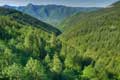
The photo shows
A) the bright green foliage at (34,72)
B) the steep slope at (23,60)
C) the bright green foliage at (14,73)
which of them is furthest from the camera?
the bright green foliage at (34,72)

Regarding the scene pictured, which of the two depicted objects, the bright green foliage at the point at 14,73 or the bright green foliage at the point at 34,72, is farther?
Result: the bright green foliage at the point at 34,72

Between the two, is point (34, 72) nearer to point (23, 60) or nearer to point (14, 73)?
point (14, 73)

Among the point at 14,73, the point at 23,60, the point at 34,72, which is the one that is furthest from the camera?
the point at 23,60

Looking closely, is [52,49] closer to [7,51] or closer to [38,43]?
[38,43]

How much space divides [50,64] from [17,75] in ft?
146

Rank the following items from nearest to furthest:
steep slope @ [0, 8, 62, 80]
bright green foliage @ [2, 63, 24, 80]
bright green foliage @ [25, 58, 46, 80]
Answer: bright green foliage @ [2, 63, 24, 80] → steep slope @ [0, 8, 62, 80] → bright green foliage @ [25, 58, 46, 80]

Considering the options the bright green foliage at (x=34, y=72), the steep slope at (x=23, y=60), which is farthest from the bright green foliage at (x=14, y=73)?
the bright green foliage at (x=34, y=72)

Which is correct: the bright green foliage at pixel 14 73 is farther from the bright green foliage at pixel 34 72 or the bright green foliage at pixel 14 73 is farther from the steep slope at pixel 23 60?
the bright green foliage at pixel 34 72

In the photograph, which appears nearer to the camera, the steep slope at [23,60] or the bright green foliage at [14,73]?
the bright green foliage at [14,73]

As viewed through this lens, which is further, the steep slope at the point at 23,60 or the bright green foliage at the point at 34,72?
the bright green foliage at the point at 34,72

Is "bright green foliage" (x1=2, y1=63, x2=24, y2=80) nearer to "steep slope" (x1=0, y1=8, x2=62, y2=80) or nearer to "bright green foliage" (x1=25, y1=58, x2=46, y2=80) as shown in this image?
"steep slope" (x1=0, y1=8, x2=62, y2=80)

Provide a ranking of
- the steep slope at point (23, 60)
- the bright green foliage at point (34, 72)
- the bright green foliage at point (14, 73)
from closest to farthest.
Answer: the bright green foliage at point (14, 73), the steep slope at point (23, 60), the bright green foliage at point (34, 72)

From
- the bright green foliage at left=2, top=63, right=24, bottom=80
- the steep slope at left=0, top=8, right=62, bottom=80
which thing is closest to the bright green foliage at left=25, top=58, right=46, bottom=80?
the steep slope at left=0, top=8, right=62, bottom=80

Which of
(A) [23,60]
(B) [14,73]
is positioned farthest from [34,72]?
(A) [23,60]
